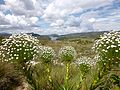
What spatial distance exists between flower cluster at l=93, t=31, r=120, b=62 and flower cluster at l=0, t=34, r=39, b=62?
1441 mm

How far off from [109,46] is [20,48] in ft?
6.36

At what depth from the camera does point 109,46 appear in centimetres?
620

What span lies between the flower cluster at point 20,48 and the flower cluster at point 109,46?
1.44 m

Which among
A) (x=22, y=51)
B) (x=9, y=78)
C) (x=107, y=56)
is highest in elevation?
(x=22, y=51)

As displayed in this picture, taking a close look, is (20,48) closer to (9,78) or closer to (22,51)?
(22,51)

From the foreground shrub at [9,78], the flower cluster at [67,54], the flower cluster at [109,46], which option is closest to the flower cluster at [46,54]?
the flower cluster at [67,54]

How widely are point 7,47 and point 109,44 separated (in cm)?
238

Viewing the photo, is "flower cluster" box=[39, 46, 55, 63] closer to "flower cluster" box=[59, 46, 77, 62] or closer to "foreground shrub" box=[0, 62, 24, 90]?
"flower cluster" box=[59, 46, 77, 62]

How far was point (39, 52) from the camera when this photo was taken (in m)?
6.97

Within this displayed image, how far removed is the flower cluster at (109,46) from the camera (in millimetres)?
6184

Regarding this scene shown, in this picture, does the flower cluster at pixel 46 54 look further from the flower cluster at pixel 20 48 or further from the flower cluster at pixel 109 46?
the flower cluster at pixel 109 46

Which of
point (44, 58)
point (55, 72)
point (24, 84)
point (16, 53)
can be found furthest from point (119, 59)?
point (55, 72)

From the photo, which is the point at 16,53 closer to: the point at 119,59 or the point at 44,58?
the point at 44,58

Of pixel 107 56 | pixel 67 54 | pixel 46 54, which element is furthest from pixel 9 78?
pixel 107 56
